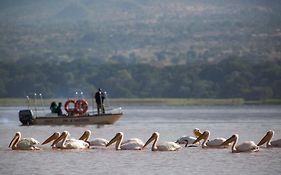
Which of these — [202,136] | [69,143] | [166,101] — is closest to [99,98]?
[202,136]

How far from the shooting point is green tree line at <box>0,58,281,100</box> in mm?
108438

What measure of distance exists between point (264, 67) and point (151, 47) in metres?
52.8

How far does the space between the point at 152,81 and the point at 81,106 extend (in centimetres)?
6822

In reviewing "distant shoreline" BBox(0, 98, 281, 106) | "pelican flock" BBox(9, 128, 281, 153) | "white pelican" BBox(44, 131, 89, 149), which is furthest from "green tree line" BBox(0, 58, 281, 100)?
"white pelican" BBox(44, 131, 89, 149)

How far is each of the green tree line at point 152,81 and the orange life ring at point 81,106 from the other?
190 ft

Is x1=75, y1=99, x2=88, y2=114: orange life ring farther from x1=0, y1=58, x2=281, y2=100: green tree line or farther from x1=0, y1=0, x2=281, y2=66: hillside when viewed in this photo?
x1=0, y1=0, x2=281, y2=66: hillside

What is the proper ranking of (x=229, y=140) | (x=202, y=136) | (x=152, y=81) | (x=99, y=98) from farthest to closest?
1. (x=152, y=81)
2. (x=99, y=98)
3. (x=202, y=136)
4. (x=229, y=140)

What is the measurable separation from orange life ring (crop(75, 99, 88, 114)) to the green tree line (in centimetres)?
5794

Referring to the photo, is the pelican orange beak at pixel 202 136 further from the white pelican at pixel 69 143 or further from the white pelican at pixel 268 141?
the white pelican at pixel 69 143

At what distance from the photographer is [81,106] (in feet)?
152

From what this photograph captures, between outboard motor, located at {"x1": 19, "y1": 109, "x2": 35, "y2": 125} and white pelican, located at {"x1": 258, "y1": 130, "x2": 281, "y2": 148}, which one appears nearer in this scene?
white pelican, located at {"x1": 258, "y1": 130, "x2": 281, "y2": 148}

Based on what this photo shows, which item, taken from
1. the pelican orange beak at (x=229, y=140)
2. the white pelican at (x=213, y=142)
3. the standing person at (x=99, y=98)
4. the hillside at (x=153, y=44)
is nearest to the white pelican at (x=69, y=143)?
the white pelican at (x=213, y=142)

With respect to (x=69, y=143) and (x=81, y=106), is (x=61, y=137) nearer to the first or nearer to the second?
(x=69, y=143)

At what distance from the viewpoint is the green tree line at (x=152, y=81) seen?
108 meters
